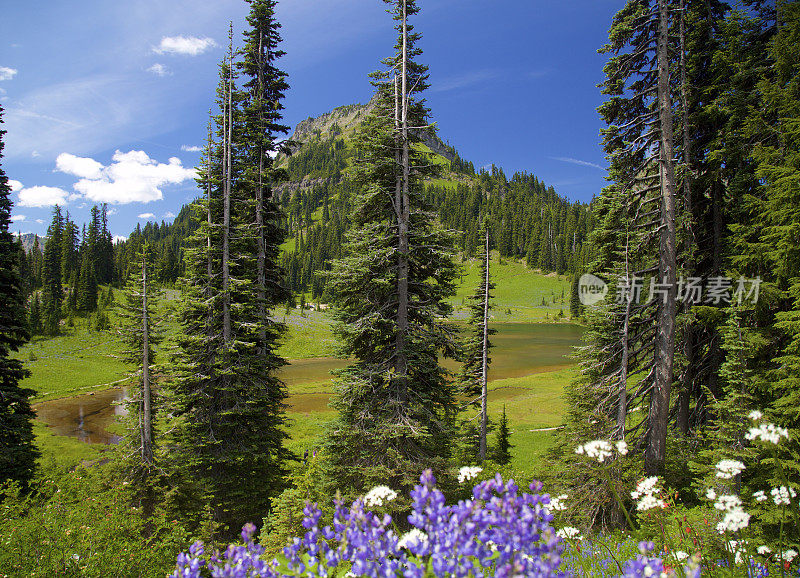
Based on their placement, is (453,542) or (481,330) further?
(481,330)

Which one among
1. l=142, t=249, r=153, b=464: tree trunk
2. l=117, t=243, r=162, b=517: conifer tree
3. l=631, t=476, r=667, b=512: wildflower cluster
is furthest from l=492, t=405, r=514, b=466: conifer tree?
l=631, t=476, r=667, b=512: wildflower cluster

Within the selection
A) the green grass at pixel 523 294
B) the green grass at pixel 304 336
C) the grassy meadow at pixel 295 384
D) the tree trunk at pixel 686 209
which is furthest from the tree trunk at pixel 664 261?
the green grass at pixel 523 294

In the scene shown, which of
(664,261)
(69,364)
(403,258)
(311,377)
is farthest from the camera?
(69,364)

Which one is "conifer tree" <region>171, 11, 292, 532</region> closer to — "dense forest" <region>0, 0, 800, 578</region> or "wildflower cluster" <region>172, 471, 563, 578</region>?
"dense forest" <region>0, 0, 800, 578</region>

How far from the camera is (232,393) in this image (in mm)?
14227

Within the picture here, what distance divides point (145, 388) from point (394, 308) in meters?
10.1

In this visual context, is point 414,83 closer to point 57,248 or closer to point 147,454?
point 147,454

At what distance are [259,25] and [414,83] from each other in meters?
9.84

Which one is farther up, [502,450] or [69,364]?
[502,450]

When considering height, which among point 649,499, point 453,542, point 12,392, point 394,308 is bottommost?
point 12,392

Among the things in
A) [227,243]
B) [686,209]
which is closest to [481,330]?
[686,209]

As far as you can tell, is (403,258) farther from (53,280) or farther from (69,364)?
(53,280)

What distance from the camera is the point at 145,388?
1372 cm

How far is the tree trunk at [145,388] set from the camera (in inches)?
523
